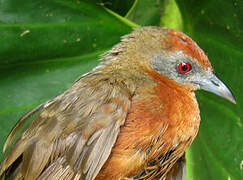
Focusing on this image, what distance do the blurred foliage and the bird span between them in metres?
0.33

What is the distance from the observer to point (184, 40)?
212cm

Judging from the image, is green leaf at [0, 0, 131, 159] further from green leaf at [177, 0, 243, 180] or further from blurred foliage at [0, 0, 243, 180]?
green leaf at [177, 0, 243, 180]

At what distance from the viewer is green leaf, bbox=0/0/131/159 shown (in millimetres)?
2459

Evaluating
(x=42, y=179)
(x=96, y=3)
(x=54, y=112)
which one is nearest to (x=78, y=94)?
(x=54, y=112)

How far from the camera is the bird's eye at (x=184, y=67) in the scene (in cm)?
215

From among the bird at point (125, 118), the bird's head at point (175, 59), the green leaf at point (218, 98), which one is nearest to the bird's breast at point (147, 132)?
the bird at point (125, 118)

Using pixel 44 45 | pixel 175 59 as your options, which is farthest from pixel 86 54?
pixel 175 59

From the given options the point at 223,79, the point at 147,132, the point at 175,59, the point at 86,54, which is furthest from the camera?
the point at 86,54

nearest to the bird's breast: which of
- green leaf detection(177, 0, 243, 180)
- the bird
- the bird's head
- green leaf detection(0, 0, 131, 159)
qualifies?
the bird

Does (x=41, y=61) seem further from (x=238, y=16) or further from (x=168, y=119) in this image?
(x=238, y=16)

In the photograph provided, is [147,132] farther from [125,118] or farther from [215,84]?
[215,84]

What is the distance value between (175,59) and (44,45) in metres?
0.87

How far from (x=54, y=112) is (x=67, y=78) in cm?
59

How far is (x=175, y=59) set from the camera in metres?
2.15
